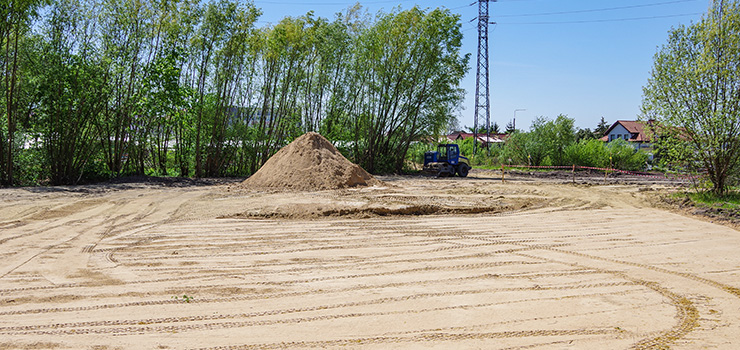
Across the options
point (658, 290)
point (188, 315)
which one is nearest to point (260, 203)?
point (188, 315)

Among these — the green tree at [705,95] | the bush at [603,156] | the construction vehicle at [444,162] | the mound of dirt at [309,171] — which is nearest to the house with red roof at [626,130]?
the bush at [603,156]

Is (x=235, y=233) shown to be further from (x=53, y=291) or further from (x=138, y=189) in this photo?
(x=138, y=189)

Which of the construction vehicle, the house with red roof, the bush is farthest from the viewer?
the house with red roof

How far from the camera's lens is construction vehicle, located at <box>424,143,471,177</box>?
918 inches

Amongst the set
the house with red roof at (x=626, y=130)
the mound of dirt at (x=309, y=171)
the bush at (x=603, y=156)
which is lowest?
the mound of dirt at (x=309, y=171)

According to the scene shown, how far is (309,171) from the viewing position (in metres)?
15.6

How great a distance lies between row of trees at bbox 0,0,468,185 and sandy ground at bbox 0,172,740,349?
471 cm

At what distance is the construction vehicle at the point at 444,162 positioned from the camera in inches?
918

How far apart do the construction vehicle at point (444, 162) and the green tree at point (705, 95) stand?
10306 mm

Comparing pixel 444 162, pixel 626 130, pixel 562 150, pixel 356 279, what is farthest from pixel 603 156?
pixel 356 279

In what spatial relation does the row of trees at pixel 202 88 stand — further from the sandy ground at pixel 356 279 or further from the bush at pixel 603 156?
the bush at pixel 603 156

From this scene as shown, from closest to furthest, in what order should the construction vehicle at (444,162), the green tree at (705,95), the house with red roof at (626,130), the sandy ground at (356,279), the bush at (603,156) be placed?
the sandy ground at (356,279) → the green tree at (705,95) → the construction vehicle at (444,162) → the bush at (603,156) → the house with red roof at (626,130)

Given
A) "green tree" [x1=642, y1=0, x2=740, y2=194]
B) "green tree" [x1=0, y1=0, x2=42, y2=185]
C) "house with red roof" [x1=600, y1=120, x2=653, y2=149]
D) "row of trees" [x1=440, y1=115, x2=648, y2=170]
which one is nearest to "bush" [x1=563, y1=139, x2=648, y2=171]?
"row of trees" [x1=440, y1=115, x2=648, y2=170]

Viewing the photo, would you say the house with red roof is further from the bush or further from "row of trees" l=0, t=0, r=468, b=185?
"row of trees" l=0, t=0, r=468, b=185
